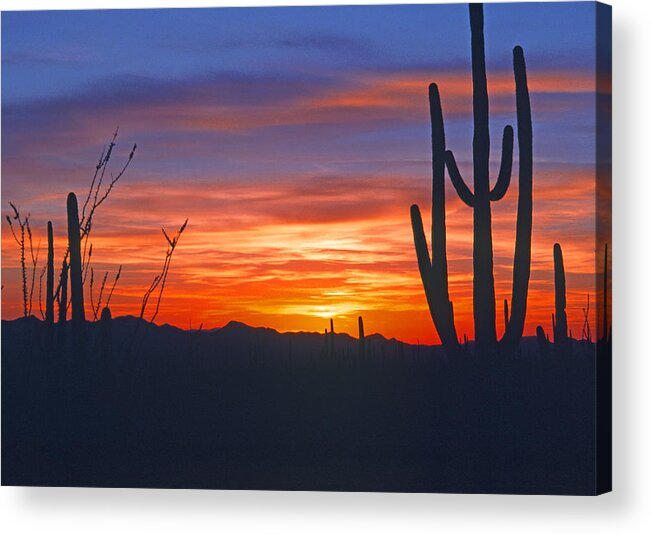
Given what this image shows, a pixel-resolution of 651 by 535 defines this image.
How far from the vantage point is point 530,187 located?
21.9ft

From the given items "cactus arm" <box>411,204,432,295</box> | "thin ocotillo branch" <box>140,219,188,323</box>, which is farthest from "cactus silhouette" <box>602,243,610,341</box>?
"thin ocotillo branch" <box>140,219,188,323</box>

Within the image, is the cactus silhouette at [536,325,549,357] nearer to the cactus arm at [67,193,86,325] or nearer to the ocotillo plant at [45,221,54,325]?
the cactus arm at [67,193,86,325]

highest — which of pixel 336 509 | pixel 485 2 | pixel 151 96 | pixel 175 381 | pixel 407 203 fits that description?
pixel 485 2

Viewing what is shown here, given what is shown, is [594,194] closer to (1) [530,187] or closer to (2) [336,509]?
(1) [530,187]

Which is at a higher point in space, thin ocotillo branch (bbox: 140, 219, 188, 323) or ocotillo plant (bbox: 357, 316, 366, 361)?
thin ocotillo branch (bbox: 140, 219, 188, 323)

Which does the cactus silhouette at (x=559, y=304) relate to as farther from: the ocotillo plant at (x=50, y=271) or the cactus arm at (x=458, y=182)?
the ocotillo plant at (x=50, y=271)

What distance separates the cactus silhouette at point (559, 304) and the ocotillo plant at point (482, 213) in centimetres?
13

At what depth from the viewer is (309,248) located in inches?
269

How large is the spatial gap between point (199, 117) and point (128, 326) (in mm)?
1000

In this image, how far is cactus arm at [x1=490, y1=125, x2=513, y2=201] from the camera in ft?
22.0

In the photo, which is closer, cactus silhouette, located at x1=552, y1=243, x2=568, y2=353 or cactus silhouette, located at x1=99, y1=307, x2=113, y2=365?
cactus silhouette, located at x1=552, y1=243, x2=568, y2=353

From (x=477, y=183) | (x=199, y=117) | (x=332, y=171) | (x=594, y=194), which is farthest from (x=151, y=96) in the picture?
(x=594, y=194)

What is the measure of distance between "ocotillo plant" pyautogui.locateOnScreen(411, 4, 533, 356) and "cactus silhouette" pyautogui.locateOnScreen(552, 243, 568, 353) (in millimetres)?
126

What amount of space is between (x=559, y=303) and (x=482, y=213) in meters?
0.52
